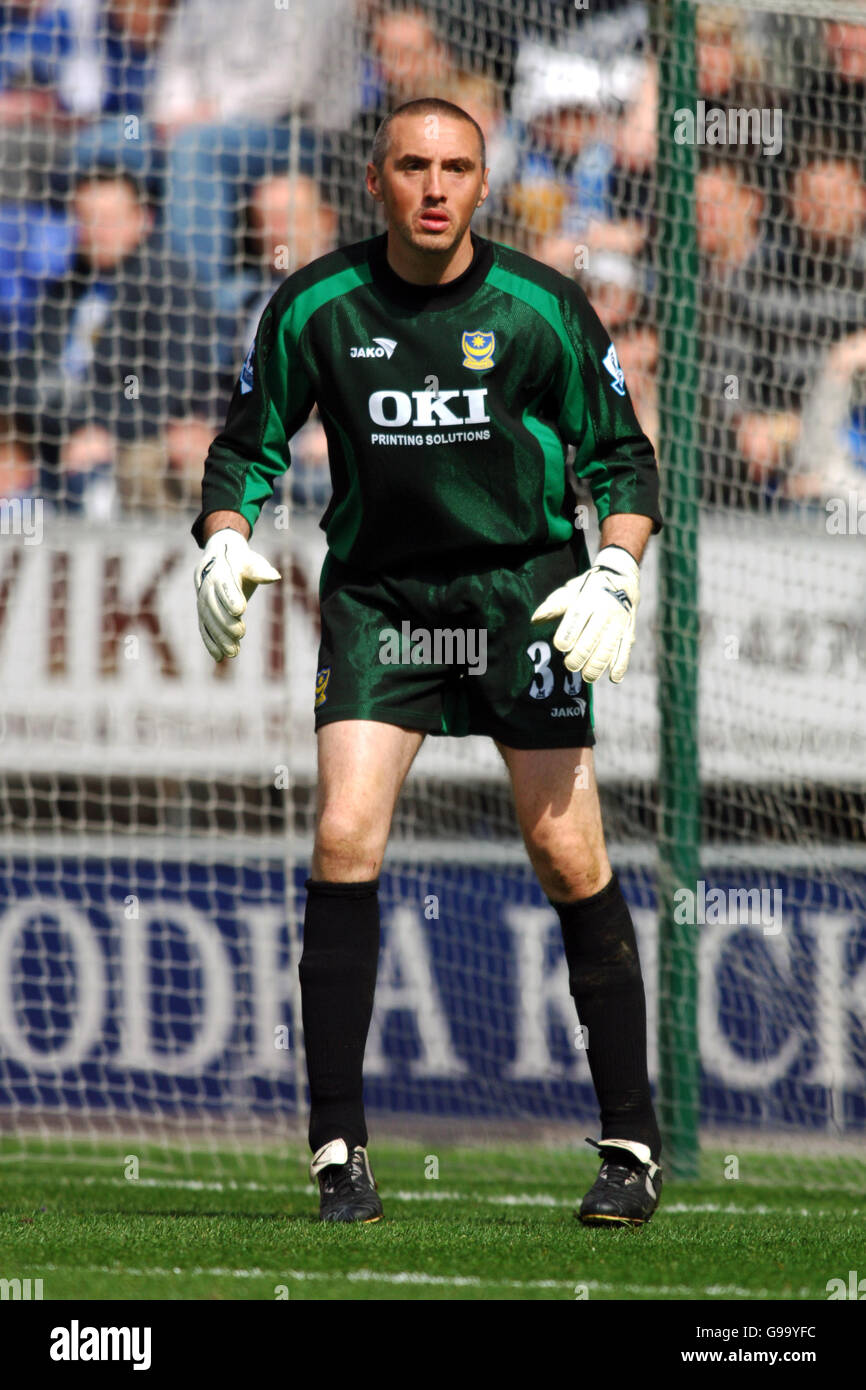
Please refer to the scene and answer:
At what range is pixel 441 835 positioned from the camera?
5.85 meters

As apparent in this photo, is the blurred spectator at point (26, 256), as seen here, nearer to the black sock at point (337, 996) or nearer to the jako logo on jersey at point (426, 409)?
the jako logo on jersey at point (426, 409)

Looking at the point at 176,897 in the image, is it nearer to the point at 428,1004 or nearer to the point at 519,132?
the point at 428,1004

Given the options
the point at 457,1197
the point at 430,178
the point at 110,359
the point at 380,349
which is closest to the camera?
the point at 430,178

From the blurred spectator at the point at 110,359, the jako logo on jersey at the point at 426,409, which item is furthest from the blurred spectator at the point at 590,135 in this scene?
the jako logo on jersey at the point at 426,409

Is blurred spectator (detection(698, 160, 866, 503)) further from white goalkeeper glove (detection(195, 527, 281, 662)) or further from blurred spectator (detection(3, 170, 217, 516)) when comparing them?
white goalkeeper glove (detection(195, 527, 281, 662))

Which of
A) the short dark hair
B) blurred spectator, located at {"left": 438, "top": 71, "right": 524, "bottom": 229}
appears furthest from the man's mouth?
blurred spectator, located at {"left": 438, "top": 71, "right": 524, "bottom": 229}

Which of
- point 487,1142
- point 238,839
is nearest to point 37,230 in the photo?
point 238,839

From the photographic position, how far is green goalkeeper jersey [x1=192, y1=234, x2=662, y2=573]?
3182 millimetres

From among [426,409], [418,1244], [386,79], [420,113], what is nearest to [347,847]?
[418,1244]

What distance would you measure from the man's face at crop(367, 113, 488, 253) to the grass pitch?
168 centimetres

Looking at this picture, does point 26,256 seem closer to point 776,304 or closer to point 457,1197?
point 776,304

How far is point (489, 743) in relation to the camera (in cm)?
594

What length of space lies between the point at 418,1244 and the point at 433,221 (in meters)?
1.71

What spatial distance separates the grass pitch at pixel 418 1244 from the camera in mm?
2660
